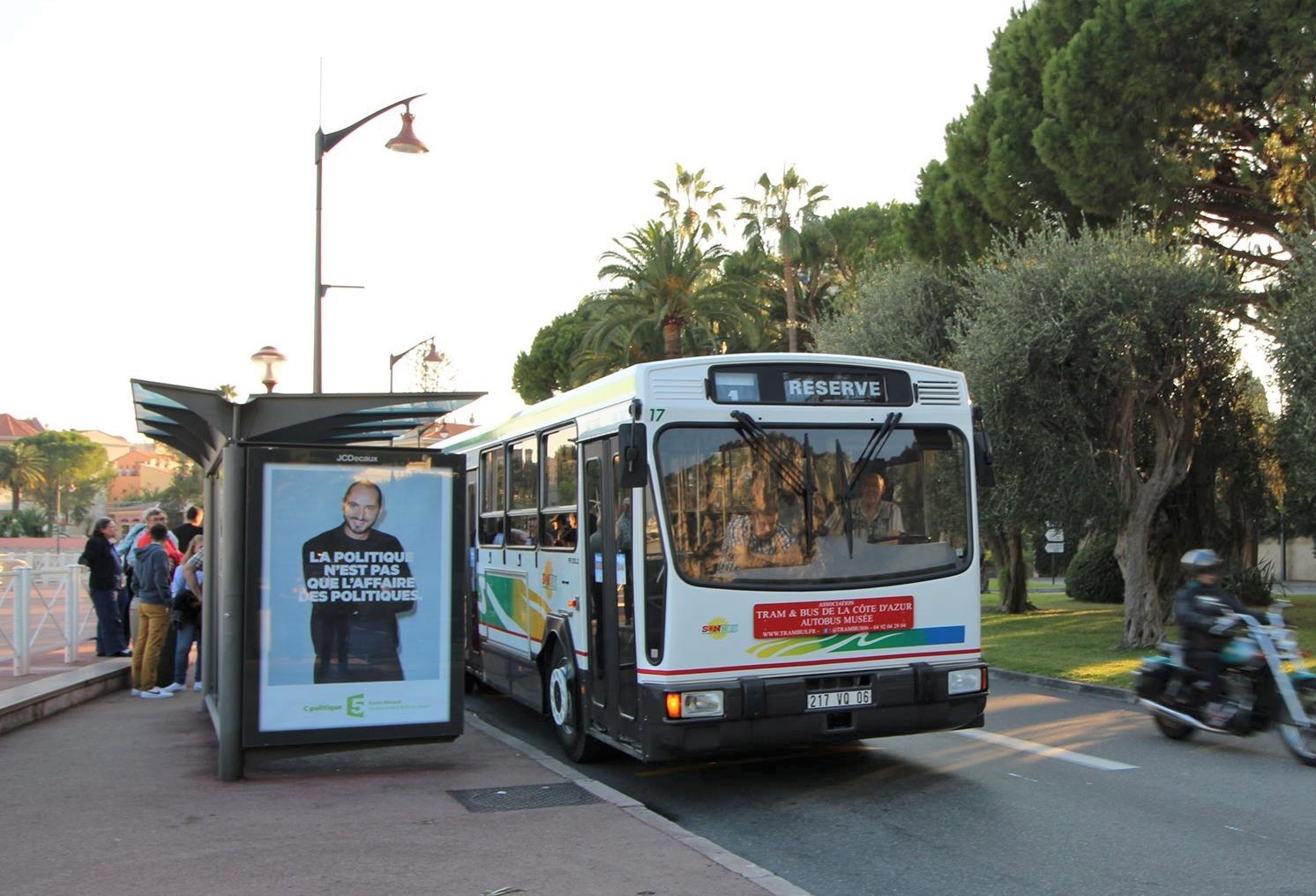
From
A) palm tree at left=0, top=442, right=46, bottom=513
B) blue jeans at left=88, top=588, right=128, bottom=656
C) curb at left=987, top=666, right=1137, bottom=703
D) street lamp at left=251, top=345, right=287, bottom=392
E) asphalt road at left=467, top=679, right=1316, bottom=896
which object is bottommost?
asphalt road at left=467, top=679, right=1316, bottom=896

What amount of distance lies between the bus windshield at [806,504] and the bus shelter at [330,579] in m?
1.91

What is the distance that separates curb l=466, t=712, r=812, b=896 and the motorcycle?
4.45 m

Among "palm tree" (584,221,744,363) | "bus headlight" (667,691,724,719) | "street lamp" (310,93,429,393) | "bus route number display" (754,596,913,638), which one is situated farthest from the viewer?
"palm tree" (584,221,744,363)

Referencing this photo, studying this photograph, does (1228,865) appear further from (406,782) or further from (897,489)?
(406,782)

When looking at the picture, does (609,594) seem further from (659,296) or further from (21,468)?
(21,468)

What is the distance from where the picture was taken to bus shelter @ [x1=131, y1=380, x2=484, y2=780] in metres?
8.01

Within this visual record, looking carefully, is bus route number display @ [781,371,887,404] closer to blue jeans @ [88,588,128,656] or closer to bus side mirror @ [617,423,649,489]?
bus side mirror @ [617,423,649,489]

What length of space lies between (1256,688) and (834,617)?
11.2 feet

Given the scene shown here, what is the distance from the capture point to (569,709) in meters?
9.03

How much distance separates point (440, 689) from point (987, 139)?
67.4 feet

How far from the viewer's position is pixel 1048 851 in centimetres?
643

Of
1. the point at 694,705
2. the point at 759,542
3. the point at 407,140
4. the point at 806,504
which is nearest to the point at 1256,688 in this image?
the point at 806,504

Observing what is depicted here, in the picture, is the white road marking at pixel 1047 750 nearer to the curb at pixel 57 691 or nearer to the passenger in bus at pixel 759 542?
the passenger in bus at pixel 759 542

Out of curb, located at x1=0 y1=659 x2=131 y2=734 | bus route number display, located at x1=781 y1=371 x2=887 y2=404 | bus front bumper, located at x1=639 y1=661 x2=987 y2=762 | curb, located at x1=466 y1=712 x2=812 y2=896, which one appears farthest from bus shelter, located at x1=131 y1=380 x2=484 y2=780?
curb, located at x1=0 y1=659 x2=131 y2=734
